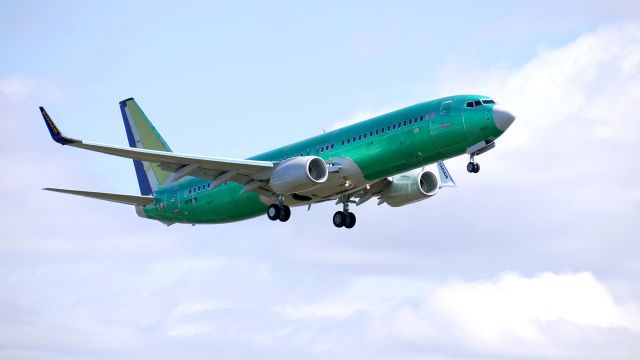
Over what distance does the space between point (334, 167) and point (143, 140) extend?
21540 millimetres

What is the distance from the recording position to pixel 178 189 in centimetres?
7319

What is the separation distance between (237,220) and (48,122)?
54.9 feet

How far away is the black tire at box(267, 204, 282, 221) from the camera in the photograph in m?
66.2

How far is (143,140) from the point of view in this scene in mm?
80938

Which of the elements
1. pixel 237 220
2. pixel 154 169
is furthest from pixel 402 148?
pixel 154 169

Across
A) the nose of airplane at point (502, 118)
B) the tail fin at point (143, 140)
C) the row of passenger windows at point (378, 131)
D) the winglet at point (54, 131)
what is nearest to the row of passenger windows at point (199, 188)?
the tail fin at point (143, 140)

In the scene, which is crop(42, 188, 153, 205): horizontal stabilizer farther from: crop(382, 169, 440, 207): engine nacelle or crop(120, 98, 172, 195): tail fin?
crop(382, 169, 440, 207): engine nacelle

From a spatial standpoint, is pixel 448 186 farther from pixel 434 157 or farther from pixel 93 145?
pixel 93 145

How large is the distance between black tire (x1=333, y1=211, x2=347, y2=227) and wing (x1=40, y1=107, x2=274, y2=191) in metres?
6.30

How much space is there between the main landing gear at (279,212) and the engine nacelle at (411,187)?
6.37 metres

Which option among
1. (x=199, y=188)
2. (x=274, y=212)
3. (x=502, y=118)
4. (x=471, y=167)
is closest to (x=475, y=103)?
(x=502, y=118)

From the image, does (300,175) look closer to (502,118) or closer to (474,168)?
(474,168)

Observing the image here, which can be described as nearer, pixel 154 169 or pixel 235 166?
pixel 235 166

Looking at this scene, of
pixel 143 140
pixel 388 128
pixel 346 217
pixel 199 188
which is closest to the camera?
pixel 388 128
